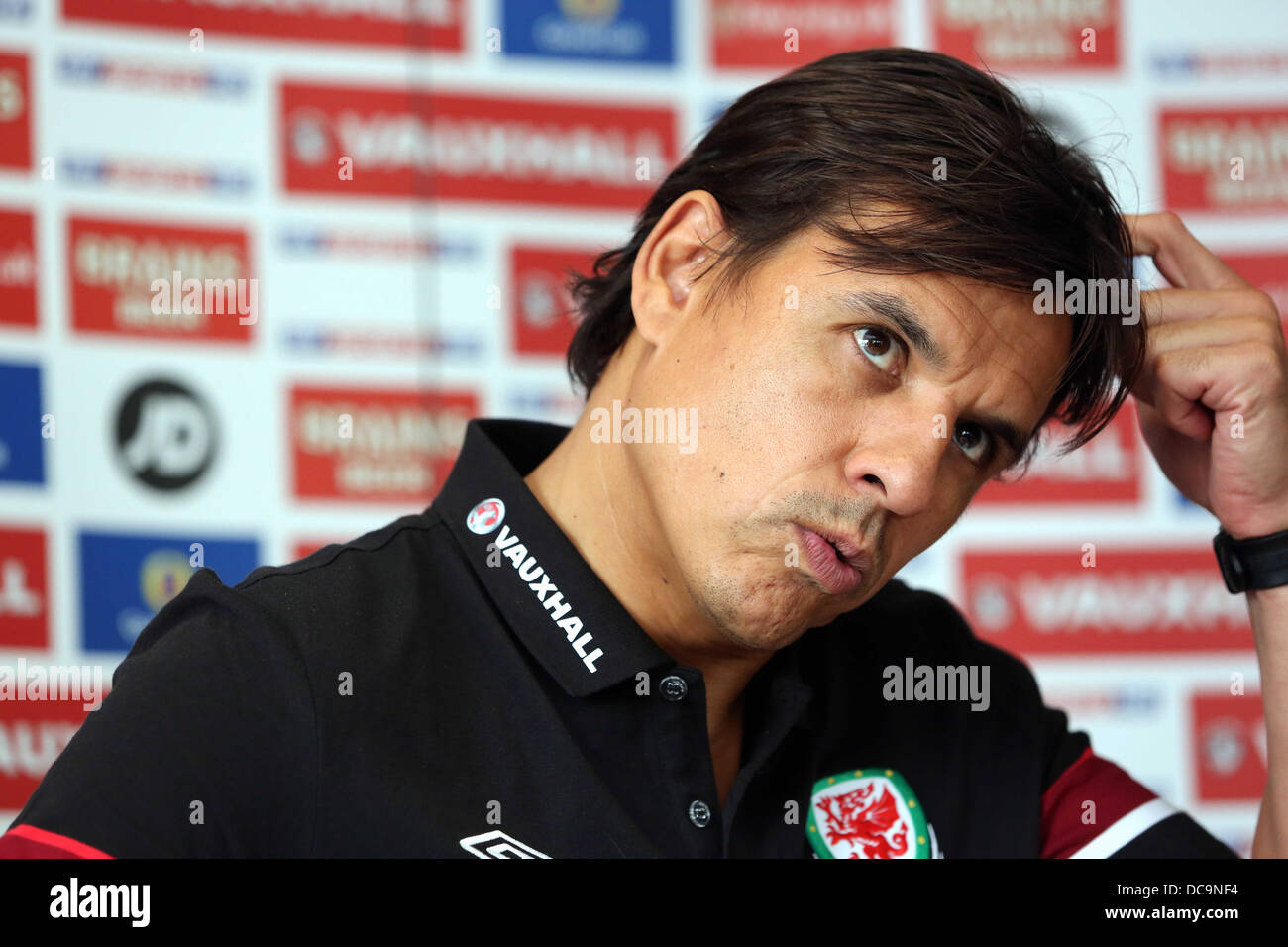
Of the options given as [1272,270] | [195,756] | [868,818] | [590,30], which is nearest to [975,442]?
[868,818]

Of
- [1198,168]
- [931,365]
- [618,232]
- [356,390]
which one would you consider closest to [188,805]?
[931,365]

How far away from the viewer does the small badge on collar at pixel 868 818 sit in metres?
1.14

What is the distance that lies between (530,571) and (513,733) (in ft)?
0.47

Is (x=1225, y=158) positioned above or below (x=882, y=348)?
above

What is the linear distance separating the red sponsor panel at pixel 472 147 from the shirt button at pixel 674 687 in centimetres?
181

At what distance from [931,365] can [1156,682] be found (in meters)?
1.98

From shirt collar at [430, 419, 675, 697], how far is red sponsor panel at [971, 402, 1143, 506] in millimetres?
1792

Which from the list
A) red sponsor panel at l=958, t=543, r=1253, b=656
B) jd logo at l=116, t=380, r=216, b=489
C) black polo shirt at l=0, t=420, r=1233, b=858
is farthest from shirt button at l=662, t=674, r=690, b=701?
red sponsor panel at l=958, t=543, r=1253, b=656

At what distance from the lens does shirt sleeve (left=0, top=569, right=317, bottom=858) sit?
2.67 feet

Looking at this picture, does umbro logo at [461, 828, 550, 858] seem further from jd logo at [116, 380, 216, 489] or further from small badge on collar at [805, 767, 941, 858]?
jd logo at [116, 380, 216, 489]

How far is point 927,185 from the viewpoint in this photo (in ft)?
3.44

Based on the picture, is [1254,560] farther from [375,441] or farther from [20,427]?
[20,427]

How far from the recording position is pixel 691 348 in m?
1.09

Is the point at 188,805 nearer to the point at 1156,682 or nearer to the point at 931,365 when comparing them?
the point at 931,365
